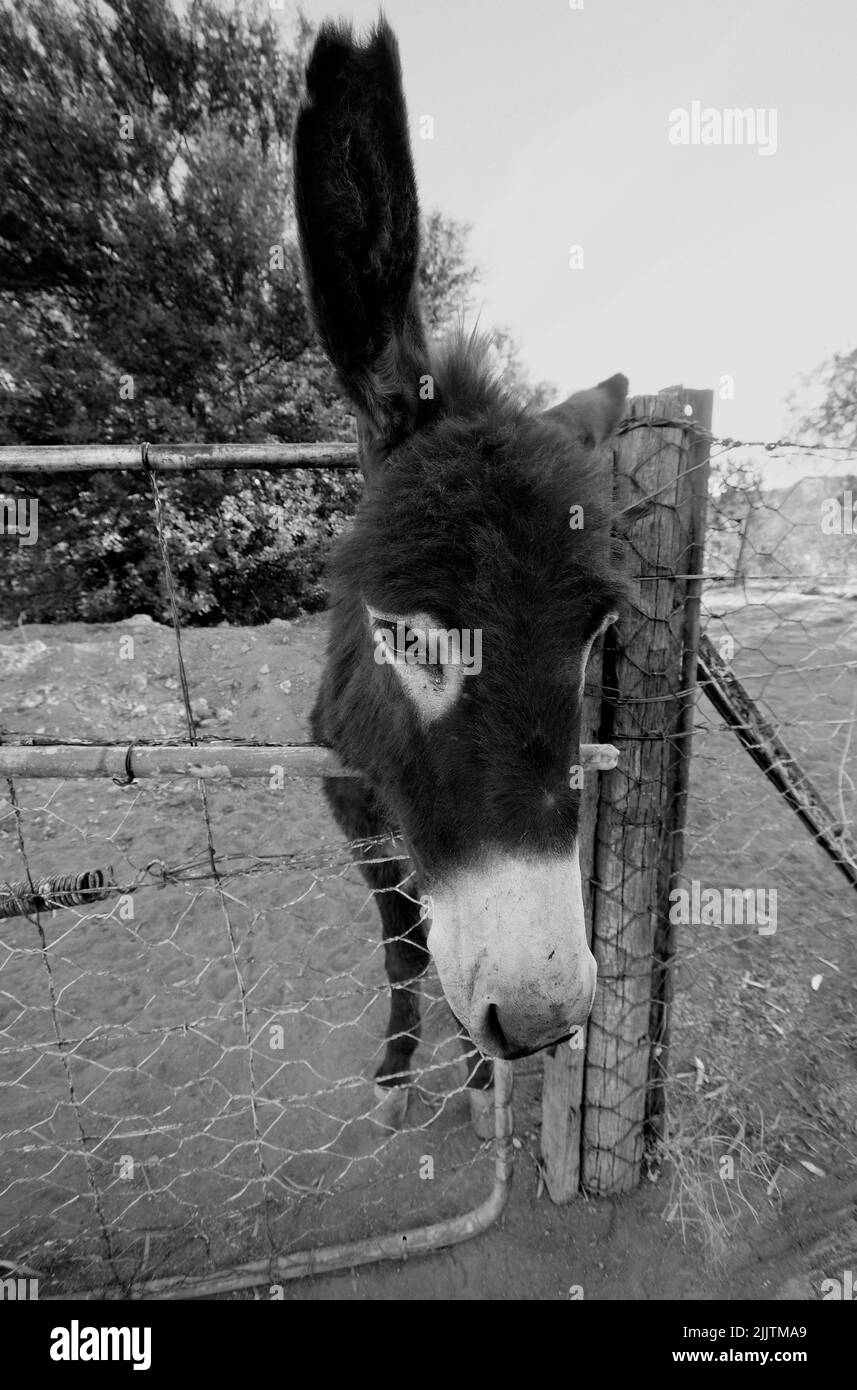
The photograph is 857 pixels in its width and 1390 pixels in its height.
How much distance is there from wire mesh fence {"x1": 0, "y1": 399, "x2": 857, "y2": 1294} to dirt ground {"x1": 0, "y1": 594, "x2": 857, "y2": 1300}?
0.02 metres

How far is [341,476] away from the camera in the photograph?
971 centimetres

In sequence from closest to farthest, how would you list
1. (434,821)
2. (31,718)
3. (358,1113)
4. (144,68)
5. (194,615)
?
(434,821) < (358,1113) < (31,718) < (144,68) < (194,615)

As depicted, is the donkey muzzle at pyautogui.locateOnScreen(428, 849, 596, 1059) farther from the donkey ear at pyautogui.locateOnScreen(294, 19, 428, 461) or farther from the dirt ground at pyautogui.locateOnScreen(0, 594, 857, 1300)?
the donkey ear at pyautogui.locateOnScreen(294, 19, 428, 461)

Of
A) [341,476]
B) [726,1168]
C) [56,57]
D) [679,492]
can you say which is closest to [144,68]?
[56,57]

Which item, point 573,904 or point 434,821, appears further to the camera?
point 434,821

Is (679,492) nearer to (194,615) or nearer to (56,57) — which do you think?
(194,615)

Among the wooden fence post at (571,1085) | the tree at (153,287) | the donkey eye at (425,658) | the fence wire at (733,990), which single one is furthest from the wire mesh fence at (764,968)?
the tree at (153,287)

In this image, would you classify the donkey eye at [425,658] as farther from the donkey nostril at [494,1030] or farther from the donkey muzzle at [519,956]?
the donkey nostril at [494,1030]

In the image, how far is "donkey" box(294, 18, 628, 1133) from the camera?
3.93 ft

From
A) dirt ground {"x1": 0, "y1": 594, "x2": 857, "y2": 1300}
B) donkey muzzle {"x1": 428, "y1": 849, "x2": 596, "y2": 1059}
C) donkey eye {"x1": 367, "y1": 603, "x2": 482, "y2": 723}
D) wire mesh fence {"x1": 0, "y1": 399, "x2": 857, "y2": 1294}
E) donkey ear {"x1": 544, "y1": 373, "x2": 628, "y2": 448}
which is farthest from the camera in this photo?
dirt ground {"x1": 0, "y1": 594, "x2": 857, "y2": 1300}

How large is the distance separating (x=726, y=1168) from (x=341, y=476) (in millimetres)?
9972

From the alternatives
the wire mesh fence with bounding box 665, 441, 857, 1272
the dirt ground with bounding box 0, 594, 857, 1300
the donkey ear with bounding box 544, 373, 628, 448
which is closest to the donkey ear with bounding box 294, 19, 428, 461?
the donkey ear with bounding box 544, 373, 628, 448

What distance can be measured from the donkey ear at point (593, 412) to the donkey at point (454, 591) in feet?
1.31

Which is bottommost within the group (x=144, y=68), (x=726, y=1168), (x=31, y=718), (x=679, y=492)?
(x=726, y=1168)
